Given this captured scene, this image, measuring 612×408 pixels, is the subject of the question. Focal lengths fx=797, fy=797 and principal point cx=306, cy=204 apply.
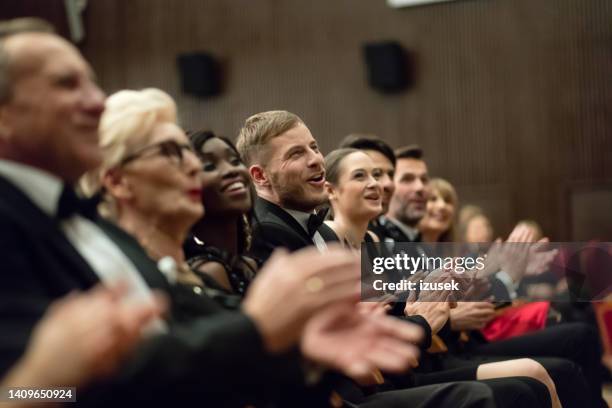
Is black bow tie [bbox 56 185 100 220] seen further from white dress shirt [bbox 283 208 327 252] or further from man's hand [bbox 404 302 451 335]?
man's hand [bbox 404 302 451 335]

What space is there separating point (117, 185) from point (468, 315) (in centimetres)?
199

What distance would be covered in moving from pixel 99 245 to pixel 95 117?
22 centimetres

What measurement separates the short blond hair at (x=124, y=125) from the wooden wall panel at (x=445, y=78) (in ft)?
18.8

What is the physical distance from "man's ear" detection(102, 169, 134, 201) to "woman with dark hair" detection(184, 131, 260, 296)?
1.27 feet

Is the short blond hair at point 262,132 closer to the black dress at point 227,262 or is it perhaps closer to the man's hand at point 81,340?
the black dress at point 227,262

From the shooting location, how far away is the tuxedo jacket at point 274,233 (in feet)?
8.10

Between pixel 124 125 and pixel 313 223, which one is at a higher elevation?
pixel 124 125

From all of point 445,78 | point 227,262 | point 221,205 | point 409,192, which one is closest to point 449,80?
point 445,78

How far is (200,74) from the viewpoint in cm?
780

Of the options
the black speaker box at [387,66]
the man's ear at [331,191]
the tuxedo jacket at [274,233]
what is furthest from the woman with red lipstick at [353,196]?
the black speaker box at [387,66]

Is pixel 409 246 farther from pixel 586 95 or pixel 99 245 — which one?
pixel 586 95

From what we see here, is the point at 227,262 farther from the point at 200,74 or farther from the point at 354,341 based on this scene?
the point at 200,74

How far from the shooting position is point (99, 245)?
1354mm

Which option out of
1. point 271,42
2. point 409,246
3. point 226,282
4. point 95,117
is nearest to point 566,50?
point 271,42
